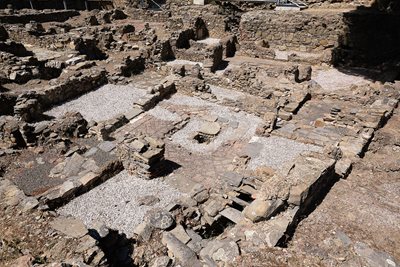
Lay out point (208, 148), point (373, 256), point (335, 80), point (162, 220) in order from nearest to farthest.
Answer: point (373, 256) < point (162, 220) < point (208, 148) < point (335, 80)

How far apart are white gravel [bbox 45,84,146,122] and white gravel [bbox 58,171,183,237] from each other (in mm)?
4918

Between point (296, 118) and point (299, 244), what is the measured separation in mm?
7363

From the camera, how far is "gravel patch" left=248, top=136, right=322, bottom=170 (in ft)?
31.6

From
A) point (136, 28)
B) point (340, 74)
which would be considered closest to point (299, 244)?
point (340, 74)

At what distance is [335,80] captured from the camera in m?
17.0

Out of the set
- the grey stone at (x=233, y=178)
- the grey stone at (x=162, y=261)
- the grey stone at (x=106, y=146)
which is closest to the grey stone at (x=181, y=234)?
the grey stone at (x=162, y=261)

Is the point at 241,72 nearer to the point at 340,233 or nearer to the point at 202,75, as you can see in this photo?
the point at 202,75

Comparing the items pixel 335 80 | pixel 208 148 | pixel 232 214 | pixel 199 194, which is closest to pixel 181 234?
pixel 232 214

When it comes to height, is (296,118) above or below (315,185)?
below

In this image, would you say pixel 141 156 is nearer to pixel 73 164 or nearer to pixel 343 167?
pixel 73 164

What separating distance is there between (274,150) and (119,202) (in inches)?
206

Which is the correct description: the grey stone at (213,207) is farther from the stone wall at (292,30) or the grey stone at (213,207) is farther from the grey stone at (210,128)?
the stone wall at (292,30)

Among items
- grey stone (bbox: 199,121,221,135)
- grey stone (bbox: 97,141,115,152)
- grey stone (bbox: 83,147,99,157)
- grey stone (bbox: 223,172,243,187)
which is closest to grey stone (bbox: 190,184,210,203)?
grey stone (bbox: 223,172,243,187)

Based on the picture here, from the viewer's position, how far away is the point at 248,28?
885 inches
